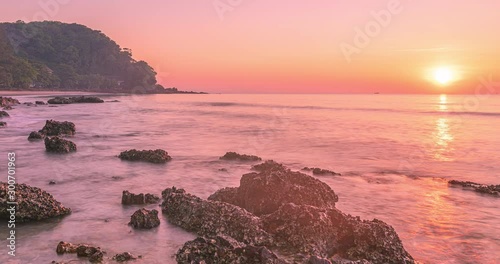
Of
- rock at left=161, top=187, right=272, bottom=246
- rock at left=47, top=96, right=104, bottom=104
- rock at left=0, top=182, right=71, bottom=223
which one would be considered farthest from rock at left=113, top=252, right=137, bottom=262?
rock at left=47, top=96, right=104, bottom=104

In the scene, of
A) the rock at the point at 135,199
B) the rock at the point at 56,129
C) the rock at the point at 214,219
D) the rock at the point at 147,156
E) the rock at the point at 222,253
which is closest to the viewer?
the rock at the point at 222,253

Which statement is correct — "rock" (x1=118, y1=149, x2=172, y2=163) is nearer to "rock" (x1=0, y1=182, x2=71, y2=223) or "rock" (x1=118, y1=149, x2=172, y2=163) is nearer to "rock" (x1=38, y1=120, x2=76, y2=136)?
"rock" (x1=0, y1=182, x2=71, y2=223)

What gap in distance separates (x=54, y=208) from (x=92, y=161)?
27.6 ft

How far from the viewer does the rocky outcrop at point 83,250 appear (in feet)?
23.4

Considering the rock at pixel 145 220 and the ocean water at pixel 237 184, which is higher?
the rock at pixel 145 220

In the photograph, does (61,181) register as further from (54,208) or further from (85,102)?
(85,102)

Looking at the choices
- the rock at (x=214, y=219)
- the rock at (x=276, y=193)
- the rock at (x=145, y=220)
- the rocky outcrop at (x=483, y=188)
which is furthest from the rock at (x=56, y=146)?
the rocky outcrop at (x=483, y=188)

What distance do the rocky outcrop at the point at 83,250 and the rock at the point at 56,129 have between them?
20.7 m

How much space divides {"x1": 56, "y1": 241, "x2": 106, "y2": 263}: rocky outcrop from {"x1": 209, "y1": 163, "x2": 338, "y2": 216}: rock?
12.8 feet

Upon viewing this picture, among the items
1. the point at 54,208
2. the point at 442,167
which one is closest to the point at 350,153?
the point at 442,167

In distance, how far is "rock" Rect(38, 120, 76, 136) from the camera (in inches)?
1012

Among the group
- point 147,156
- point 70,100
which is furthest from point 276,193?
point 70,100

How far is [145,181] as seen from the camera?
1393 centimetres

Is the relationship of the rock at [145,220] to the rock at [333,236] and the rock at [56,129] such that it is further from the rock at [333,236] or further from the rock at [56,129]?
the rock at [56,129]
